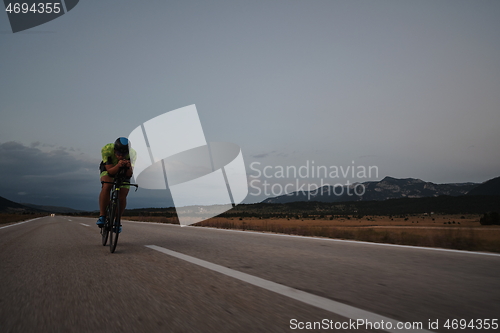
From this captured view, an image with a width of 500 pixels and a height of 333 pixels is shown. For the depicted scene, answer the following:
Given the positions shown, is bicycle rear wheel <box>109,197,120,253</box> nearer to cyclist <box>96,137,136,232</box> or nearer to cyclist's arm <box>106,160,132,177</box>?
cyclist <box>96,137,136,232</box>

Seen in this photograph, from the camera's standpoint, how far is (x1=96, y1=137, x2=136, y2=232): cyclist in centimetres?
664

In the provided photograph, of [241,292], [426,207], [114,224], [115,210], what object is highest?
[115,210]

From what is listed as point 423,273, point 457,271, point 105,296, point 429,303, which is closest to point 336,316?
point 429,303

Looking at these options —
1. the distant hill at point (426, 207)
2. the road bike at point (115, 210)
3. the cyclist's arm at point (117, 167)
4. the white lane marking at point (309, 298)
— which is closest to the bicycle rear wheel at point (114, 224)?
the road bike at point (115, 210)

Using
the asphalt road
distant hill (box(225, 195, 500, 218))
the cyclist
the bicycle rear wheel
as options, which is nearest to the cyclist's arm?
the cyclist

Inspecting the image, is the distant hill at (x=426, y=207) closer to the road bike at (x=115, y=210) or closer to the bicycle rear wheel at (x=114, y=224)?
the road bike at (x=115, y=210)

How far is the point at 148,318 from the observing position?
268 cm

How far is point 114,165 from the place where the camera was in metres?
6.91

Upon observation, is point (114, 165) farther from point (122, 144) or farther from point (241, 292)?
point (241, 292)

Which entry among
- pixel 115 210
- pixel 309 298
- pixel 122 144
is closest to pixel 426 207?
pixel 115 210

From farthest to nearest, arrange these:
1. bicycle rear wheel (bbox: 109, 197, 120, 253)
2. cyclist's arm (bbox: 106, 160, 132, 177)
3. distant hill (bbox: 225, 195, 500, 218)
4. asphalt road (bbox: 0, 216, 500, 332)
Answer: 1. distant hill (bbox: 225, 195, 500, 218)
2. bicycle rear wheel (bbox: 109, 197, 120, 253)
3. cyclist's arm (bbox: 106, 160, 132, 177)
4. asphalt road (bbox: 0, 216, 500, 332)

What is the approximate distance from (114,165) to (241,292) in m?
4.43

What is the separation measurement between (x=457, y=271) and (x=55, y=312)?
4595mm

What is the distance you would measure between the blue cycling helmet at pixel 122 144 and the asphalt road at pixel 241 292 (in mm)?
1936
